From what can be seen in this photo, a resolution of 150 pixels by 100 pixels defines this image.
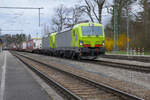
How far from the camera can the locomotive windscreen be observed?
69.1 feet

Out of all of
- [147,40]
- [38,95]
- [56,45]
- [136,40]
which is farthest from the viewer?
[136,40]

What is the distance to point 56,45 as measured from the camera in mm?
30562

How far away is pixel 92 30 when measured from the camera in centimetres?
2142

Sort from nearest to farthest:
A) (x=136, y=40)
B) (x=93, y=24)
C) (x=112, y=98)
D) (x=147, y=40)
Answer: (x=112, y=98) → (x=93, y=24) → (x=147, y=40) → (x=136, y=40)

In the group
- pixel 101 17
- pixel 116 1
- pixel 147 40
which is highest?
pixel 116 1

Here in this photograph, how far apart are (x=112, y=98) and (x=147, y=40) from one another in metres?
36.5

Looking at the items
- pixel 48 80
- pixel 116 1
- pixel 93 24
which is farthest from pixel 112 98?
pixel 116 1

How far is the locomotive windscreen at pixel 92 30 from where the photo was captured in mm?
21055

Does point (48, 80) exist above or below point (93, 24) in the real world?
below

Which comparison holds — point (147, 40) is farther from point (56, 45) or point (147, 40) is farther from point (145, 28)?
point (56, 45)

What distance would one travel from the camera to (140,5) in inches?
1673

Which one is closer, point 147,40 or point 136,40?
point 147,40

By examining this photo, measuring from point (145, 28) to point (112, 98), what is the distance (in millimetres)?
37410

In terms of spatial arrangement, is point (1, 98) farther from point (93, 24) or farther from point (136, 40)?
point (136, 40)
